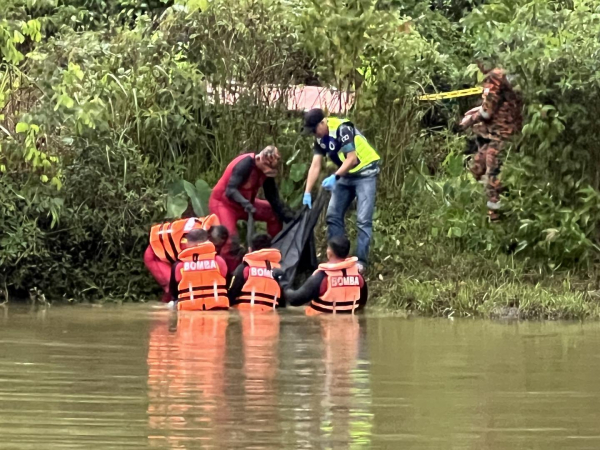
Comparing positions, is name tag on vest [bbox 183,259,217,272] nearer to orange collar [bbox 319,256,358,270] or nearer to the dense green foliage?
orange collar [bbox 319,256,358,270]

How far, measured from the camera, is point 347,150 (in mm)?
14570

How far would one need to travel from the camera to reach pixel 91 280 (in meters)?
14.7

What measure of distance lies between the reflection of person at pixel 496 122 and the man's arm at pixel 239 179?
2.63m

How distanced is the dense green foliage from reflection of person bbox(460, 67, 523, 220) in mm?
252

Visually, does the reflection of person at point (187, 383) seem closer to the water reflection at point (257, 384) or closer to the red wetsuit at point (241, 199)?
the water reflection at point (257, 384)

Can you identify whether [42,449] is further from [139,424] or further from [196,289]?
[196,289]

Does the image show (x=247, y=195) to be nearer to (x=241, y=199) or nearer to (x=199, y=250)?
(x=241, y=199)

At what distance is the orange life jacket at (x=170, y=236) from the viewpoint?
14312mm

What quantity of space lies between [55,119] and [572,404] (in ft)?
26.9

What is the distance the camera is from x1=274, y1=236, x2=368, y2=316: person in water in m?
13.5

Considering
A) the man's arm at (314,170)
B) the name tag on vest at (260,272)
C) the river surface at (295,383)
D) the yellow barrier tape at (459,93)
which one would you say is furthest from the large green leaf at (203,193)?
the yellow barrier tape at (459,93)

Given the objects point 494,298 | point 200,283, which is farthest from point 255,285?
point 494,298

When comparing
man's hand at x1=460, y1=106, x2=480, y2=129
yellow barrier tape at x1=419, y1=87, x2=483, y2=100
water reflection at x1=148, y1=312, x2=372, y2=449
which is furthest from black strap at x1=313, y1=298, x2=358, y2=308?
yellow barrier tape at x1=419, y1=87, x2=483, y2=100

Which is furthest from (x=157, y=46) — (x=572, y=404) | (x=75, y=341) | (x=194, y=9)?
(x=572, y=404)
